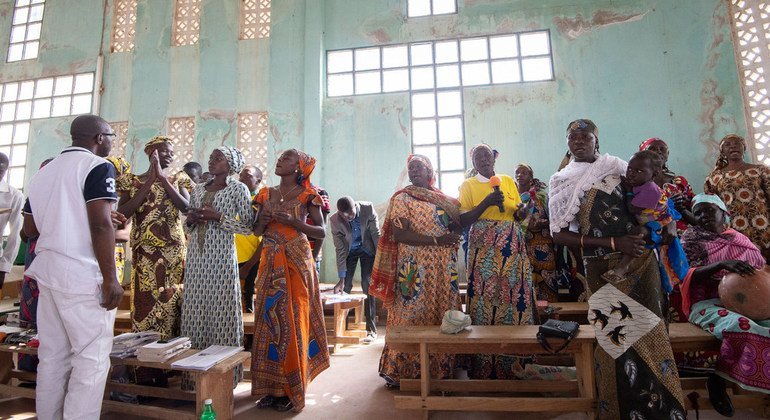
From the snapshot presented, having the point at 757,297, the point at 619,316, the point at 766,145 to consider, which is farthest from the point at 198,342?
the point at 766,145

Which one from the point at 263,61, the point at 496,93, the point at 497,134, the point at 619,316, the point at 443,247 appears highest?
the point at 263,61

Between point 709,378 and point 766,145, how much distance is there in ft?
18.9

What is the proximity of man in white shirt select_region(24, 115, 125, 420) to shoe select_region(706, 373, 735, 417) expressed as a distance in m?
3.63

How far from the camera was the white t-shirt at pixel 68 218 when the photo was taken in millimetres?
2072

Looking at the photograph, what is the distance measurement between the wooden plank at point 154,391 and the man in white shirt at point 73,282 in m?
0.83

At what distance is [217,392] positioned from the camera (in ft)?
8.81

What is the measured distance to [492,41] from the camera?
7.62 meters

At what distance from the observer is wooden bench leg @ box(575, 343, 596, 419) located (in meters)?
2.57

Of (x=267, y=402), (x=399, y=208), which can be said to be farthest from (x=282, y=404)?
(x=399, y=208)

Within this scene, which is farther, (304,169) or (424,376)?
(304,169)

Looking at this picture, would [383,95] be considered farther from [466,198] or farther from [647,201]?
[647,201]

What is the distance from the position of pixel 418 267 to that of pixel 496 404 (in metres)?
1.13

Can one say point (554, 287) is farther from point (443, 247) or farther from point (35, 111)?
point (35, 111)

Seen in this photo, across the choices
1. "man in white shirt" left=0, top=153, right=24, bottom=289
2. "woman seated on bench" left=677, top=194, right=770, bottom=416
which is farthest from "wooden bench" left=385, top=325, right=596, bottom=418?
"man in white shirt" left=0, top=153, right=24, bottom=289
